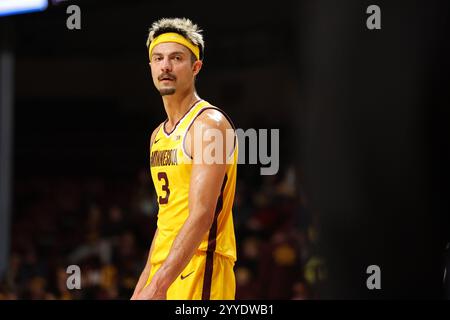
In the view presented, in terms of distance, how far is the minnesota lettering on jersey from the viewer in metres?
3.27

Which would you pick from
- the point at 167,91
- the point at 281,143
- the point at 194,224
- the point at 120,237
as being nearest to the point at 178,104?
the point at 167,91

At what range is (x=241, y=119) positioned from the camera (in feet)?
40.5

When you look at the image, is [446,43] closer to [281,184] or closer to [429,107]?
[429,107]

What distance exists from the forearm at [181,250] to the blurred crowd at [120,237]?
606 mm

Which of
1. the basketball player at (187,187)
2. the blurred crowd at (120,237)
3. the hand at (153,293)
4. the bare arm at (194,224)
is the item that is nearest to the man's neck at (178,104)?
the basketball player at (187,187)

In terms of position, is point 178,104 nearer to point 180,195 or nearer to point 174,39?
point 174,39

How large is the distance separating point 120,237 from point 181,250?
6.05 m

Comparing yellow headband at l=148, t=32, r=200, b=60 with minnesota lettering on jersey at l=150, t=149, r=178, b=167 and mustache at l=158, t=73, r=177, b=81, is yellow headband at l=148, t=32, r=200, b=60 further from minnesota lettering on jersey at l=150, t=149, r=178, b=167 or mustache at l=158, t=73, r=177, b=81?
minnesota lettering on jersey at l=150, t=149, r=178, b=167

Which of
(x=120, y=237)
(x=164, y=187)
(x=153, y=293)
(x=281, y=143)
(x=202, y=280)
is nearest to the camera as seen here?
(x=153, y=293)

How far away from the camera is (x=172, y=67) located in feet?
10.8

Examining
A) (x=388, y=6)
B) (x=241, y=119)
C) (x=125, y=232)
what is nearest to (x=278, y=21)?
(x=241, y=119)

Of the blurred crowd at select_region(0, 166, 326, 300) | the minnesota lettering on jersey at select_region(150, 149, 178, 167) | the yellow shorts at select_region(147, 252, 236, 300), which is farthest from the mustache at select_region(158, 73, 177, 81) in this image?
the blurred crowd at select_region(0, 166, 326, 300)
